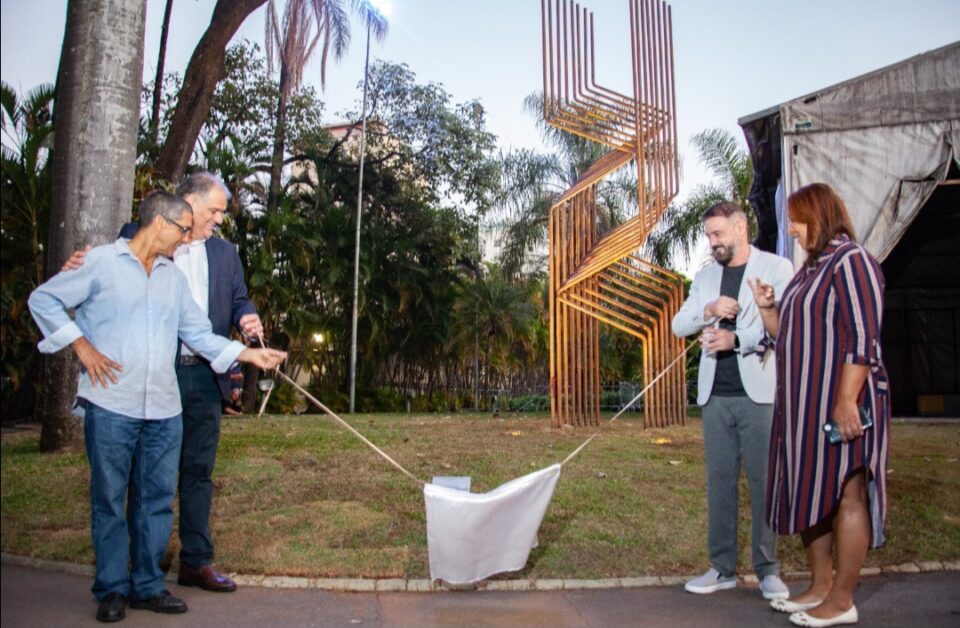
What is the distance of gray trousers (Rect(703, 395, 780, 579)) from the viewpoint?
396cm

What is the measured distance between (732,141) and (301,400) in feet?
46.7

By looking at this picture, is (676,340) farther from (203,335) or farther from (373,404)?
(373,404)

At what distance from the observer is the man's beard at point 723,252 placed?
4152 mm

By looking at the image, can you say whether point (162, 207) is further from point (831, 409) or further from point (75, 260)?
point (831, 409)

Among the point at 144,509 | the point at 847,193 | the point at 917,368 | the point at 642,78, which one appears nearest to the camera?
the point at 144,509

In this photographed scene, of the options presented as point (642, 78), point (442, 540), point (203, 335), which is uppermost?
point (642, 78)

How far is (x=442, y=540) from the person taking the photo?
12.1ft

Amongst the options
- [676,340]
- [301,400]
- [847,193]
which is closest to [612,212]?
[301,400]

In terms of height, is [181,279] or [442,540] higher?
[181,279]

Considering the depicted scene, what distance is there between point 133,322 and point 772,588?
2.93 m

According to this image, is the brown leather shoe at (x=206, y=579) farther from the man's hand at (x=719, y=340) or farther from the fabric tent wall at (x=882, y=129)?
the fabric tent wall at (x=882, y=129)

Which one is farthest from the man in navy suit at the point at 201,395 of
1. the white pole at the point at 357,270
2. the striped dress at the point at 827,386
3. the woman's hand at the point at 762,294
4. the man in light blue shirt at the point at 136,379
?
the white pole at the point at 357,270

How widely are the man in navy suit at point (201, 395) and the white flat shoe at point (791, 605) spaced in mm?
2376

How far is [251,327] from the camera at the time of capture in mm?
3850
